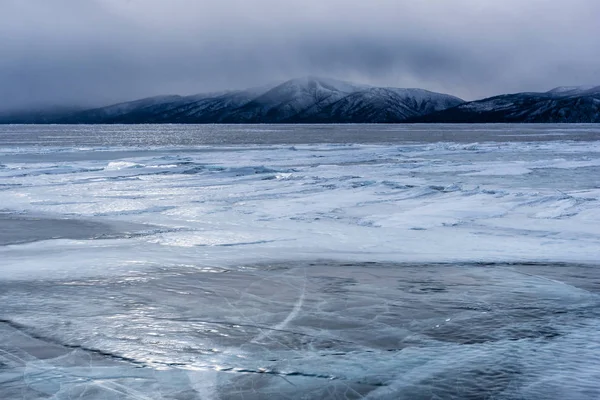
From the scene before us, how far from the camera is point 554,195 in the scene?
1502 centimetres

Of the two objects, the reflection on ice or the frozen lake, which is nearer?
the reflection on ice

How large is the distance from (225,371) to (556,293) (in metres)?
4.12

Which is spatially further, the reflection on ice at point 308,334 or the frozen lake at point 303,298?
the frozen lake at point 303,298

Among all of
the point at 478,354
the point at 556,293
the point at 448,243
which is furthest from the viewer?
the point at 448,243

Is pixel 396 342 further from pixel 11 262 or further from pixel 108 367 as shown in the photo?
pixel 11 262

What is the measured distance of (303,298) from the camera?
22.7ft

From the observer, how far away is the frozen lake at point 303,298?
15.5 ft

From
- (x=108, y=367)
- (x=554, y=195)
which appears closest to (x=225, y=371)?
(x=108, y=367)

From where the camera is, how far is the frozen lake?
4.72m

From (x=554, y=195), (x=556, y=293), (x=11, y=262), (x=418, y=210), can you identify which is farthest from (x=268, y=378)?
(x=554, y=195)

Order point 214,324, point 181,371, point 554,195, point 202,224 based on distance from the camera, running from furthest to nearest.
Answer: point 554,195 < point 202,224 < point 214,324 < point 181,371

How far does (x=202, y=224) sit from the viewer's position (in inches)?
459

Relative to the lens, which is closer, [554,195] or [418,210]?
[418,210]

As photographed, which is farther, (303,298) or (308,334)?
(303,298)
